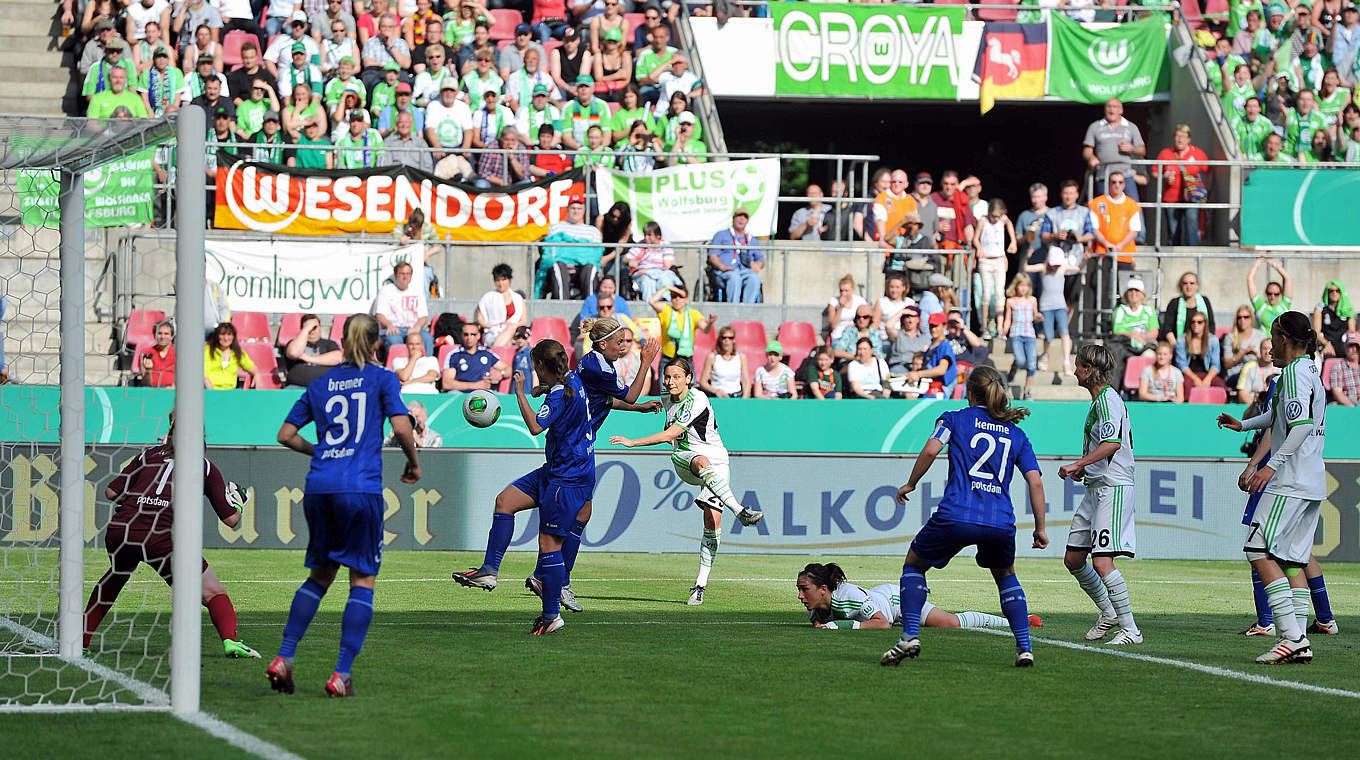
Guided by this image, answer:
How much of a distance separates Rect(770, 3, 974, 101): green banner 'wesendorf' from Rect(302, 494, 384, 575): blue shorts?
66.3 feet

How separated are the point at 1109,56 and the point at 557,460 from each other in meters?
19.3

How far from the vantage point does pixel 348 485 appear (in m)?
7.69

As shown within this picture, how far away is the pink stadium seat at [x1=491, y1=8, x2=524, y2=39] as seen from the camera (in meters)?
26.0

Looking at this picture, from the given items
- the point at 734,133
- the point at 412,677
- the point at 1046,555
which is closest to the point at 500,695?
the point at 412,677

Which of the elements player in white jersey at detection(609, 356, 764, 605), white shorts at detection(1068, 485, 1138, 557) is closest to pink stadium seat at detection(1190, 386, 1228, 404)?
player in white jersey at detection(609, 356, 764, 605)

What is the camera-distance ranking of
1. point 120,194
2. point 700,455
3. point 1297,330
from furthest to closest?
1. point 120,194
2. point 700,455
3. point 1297,330

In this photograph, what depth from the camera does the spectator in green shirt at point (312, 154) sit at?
892 inches

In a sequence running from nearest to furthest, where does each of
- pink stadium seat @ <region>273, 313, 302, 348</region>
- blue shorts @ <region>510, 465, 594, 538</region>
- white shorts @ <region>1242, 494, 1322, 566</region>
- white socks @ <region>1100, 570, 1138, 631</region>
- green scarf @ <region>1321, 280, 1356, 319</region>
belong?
white shorts @ <region>1242, 494, 1322, 566</region> → white socks @ <region>1100, 570, 1138, 631</region> → blue shorts @ <region>510, 465, 594, 538</region> → pink stadium seat @ <region>273, 313, 302, 348</region> → green scarf @ <region>1321, 280, 1356, 319</region>

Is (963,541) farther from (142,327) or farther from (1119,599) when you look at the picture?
(142,327)

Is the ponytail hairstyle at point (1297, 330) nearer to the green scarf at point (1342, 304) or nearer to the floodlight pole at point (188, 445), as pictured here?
the floodlight pole at point (188, 445)

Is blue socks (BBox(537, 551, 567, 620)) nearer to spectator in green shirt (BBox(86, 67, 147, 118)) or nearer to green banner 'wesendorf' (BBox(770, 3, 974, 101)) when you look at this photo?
spectator in green shirt (BBox(86, 67, 147, 118))

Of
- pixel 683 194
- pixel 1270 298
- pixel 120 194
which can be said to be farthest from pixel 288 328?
pixel 1270 298

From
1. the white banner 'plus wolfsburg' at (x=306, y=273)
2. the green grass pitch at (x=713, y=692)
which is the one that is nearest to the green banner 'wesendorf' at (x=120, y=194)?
the white banner 'plus wolfsburg' at (x=306, y=273)

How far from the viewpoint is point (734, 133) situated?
3108 cm
